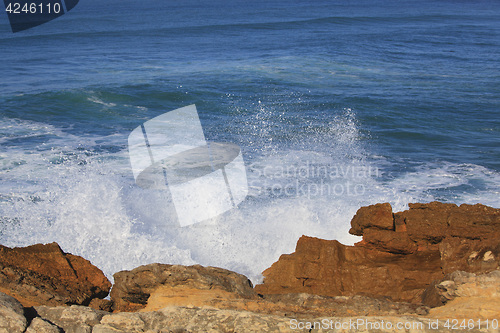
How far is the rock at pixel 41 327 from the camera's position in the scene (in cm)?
314

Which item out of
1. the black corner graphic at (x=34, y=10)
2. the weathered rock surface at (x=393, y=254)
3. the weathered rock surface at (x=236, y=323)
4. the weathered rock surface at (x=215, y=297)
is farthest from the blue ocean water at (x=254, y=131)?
the black corner graphic at (x=34, y=10)

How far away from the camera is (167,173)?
9.26 m

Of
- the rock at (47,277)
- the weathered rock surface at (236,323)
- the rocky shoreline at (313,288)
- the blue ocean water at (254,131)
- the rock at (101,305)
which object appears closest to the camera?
the weathered rock surface at (236,323)

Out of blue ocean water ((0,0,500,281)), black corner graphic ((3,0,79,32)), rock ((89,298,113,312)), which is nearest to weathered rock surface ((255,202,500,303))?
rock ((89,298,113,312))

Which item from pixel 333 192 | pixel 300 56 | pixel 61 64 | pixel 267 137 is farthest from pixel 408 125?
pixel 61 64

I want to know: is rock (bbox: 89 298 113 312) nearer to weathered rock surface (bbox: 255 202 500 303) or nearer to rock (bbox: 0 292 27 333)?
rock (bbox: 0 292 27 333)

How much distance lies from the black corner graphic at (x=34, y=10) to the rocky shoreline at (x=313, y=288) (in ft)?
116

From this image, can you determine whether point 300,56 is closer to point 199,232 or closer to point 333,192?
point 333,192

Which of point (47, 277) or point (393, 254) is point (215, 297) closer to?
point (47, 277)

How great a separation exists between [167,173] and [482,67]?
15.3m

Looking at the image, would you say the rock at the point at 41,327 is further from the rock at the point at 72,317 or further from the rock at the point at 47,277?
the rock at the point at 47,277

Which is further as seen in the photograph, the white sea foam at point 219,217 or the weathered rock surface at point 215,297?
the white sea foam at point 219,217

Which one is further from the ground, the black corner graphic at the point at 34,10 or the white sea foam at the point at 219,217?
the black corner graphic at the point at 34,10

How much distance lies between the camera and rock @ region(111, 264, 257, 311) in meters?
3.97
